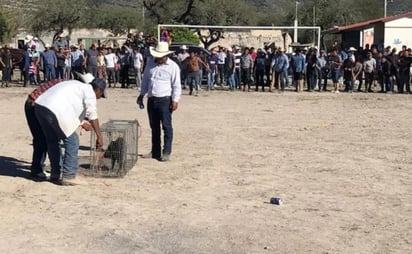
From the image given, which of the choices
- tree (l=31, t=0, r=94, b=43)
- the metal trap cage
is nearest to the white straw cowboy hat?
the metal trap cage

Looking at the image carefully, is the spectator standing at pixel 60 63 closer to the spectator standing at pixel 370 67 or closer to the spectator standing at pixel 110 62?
the spectator standing at pixel 110 62

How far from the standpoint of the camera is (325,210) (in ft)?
26.0

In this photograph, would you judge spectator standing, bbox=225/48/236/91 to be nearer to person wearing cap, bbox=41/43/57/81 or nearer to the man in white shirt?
the man in white shirt

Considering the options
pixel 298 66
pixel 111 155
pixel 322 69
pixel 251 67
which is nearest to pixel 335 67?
pixel 322 69

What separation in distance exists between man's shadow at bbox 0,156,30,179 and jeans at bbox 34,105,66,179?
59cm

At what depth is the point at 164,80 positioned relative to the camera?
1088 cm

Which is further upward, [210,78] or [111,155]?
[210,78]

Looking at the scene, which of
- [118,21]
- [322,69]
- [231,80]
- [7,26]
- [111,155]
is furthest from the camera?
[118,21]

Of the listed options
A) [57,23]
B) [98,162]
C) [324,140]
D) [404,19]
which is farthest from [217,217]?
[57,23]

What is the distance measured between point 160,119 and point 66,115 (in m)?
2.52

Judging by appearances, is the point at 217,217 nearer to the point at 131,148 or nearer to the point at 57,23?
the point at 131,148

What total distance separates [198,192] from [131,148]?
6.32 feet

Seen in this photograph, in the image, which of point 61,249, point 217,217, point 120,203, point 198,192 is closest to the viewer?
point 61,249

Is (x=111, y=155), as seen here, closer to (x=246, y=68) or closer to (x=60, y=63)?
(x=246, y=68)
